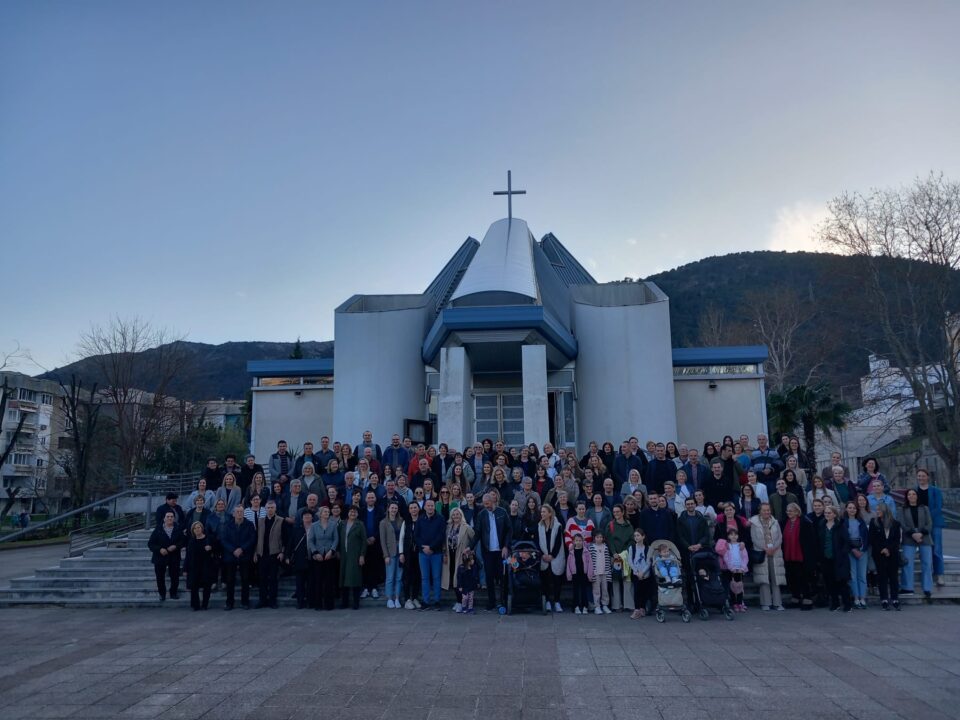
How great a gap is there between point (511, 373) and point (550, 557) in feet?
37.0

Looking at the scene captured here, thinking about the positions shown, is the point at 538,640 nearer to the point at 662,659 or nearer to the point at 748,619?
the point at 662,659

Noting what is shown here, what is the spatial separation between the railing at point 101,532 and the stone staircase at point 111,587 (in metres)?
1.50

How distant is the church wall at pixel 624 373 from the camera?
63.3 ft

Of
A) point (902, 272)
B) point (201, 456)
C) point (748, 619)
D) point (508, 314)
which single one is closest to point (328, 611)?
point (748, 619)

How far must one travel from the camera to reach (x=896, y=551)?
9805mm

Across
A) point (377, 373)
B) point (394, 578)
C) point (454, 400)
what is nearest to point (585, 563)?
point (394, 578)

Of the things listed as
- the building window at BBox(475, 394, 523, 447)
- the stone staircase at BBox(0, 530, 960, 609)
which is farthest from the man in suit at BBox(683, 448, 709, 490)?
the building window at BBox(475, 394, 523, 447)

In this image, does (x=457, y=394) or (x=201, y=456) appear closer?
(x=457, y=394)

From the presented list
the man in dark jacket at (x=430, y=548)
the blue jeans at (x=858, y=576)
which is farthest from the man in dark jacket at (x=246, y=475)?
the blue jeans at (x=858, y=576)

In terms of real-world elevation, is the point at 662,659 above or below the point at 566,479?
below

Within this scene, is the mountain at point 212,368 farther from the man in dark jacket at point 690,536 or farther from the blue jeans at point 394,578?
the man in dark jacket at point 690,536

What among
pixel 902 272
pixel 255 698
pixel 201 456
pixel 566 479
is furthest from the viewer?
pixel 201 456

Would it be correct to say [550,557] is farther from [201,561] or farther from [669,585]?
[201,561]

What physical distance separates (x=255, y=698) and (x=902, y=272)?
29477mm
